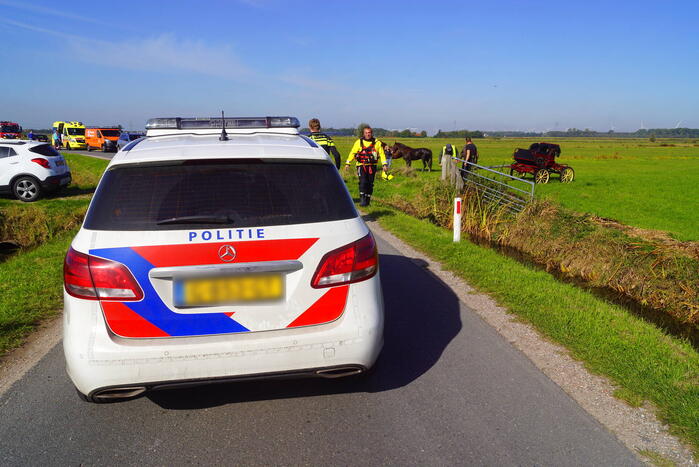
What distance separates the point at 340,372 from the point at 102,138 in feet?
178

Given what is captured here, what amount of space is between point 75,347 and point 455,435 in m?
2.23

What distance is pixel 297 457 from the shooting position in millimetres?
2887

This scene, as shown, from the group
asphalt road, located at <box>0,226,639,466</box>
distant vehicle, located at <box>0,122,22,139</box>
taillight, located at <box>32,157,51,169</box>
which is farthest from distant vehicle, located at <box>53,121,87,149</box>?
asphalt road, located at <box>0,226,639,466</box>

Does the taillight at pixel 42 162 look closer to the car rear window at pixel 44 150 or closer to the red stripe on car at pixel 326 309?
the car rear window at pixel 44 150

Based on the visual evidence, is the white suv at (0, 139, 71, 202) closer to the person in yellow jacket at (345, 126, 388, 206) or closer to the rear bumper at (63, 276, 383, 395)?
the person in yellow jacket at (345, 126, 388, 206)

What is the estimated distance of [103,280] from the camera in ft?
9.30

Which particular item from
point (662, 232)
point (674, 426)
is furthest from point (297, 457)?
point (662, 232)

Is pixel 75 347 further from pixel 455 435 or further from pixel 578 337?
pixel 578 337

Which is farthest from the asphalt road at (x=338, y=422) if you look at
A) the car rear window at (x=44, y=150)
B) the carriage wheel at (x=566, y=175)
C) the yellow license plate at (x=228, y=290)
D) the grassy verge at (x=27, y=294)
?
the carriage wheel at (x=566, y=175)

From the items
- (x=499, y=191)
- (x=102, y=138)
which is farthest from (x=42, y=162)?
(x=102, y=138)

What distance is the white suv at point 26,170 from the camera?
16203 millimetres

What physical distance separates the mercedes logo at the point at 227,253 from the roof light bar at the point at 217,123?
1.91 meters

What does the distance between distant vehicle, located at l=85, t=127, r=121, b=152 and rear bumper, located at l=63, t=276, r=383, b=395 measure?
51935 mm

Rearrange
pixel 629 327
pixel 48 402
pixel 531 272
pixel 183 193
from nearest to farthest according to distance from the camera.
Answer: pixel 183 193 < pixel 48 402 < pixel 629 327 < pixel 531 272
